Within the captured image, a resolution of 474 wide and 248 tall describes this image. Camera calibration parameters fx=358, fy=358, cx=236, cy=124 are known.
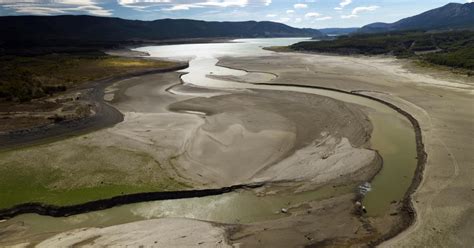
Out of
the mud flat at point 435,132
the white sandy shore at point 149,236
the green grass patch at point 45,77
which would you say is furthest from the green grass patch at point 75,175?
the green grass patch at point 45,77

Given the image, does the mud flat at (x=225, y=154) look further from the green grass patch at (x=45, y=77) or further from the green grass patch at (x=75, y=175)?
the green grass patch at (x=45, y=77)

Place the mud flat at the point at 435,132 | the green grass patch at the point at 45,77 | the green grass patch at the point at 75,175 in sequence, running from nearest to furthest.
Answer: the mud flat at the point at 435,132 < the green grass patch at the point at 75,175 < the green grass patch at the point at 45,77

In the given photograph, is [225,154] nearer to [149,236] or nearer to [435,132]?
[149,236]

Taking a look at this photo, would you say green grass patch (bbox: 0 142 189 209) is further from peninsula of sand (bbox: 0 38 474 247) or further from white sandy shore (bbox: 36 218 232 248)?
white sandy shore (bbox: 36 218 232 248)

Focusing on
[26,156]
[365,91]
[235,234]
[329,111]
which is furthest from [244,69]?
[235,234]

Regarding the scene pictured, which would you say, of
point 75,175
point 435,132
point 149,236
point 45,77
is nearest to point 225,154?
point 75,175

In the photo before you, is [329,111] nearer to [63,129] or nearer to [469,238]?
[469,238]

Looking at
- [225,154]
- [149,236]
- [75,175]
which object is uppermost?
[225,154]

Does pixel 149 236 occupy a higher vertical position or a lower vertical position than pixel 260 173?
lower
